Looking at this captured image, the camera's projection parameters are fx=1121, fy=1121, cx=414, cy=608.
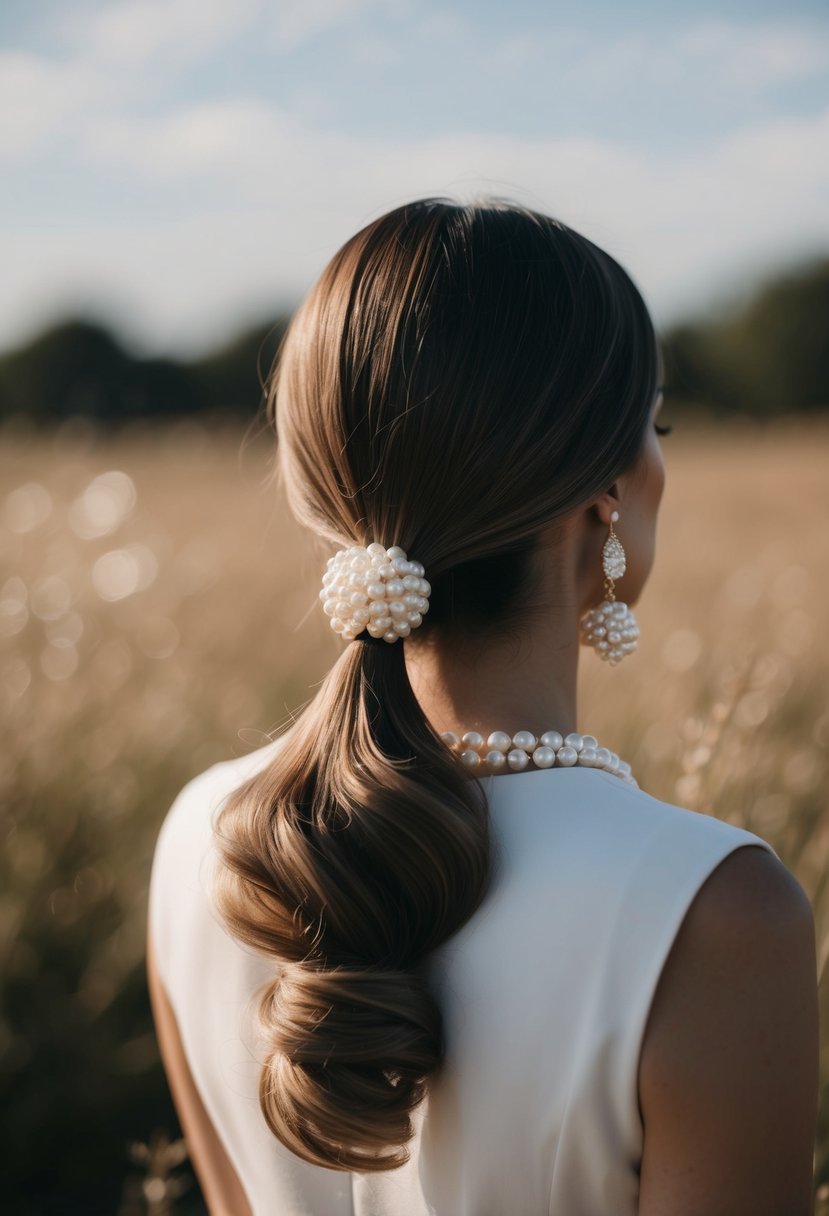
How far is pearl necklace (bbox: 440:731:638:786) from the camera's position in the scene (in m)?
1.28

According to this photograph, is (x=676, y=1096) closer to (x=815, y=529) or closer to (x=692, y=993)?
(x=692, y=993)

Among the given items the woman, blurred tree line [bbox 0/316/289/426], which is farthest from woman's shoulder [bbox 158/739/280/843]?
blurred tree line [bbox 0/316/289/426]

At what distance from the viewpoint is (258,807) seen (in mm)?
1291

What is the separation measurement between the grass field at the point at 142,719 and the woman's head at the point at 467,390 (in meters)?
0.45

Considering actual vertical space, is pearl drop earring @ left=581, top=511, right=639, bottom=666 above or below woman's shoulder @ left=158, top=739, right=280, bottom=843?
above

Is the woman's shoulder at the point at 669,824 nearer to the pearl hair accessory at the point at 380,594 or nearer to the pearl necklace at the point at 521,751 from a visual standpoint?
the pearl necklace at the point at 521,751

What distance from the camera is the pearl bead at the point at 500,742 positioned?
50.4 inches

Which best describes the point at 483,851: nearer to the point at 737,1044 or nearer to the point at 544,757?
the point at 544,757

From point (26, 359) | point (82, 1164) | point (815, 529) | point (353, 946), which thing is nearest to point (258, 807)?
point (353, 946)

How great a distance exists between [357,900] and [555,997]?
23cm

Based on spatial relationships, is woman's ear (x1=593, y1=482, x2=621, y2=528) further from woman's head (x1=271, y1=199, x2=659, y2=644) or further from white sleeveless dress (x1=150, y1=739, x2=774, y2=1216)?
white sleeveless dress (x1=150, y1=739, x2=774, y2=1216)

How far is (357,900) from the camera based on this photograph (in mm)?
1214

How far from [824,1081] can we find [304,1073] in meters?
1.28

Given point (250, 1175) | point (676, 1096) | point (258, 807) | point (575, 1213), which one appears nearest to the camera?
point (676, 1096)
